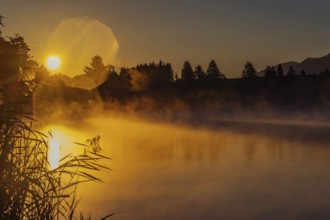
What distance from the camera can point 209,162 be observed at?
3136 cm

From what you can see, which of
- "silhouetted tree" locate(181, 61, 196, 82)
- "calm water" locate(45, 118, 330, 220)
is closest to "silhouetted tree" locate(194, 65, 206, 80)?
"silhouetted tree" locate(181, 61, 196, 82)

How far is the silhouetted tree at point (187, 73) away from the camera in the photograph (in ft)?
358

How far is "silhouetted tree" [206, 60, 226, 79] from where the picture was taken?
4254 inches

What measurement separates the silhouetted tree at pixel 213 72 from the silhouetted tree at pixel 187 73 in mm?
3815

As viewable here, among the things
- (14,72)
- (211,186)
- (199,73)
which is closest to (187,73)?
(199,73)

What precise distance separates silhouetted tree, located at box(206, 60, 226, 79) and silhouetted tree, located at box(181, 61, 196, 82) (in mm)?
3815

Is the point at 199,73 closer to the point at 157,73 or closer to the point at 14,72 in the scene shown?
the point at 157,73

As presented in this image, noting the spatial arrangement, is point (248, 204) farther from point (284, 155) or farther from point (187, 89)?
point (187, 89)

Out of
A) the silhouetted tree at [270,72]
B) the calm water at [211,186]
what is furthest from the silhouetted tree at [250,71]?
the calm water at [211,186]

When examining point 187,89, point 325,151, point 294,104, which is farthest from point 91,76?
point 325,151

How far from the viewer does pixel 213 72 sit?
108688 mm

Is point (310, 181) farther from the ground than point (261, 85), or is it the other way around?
point (261, 85)

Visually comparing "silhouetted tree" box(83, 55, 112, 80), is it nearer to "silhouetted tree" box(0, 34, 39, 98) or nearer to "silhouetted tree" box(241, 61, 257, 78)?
"silhouetted tree" box(241, 61, 257, 78)

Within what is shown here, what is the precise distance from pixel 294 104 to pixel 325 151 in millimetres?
71446
